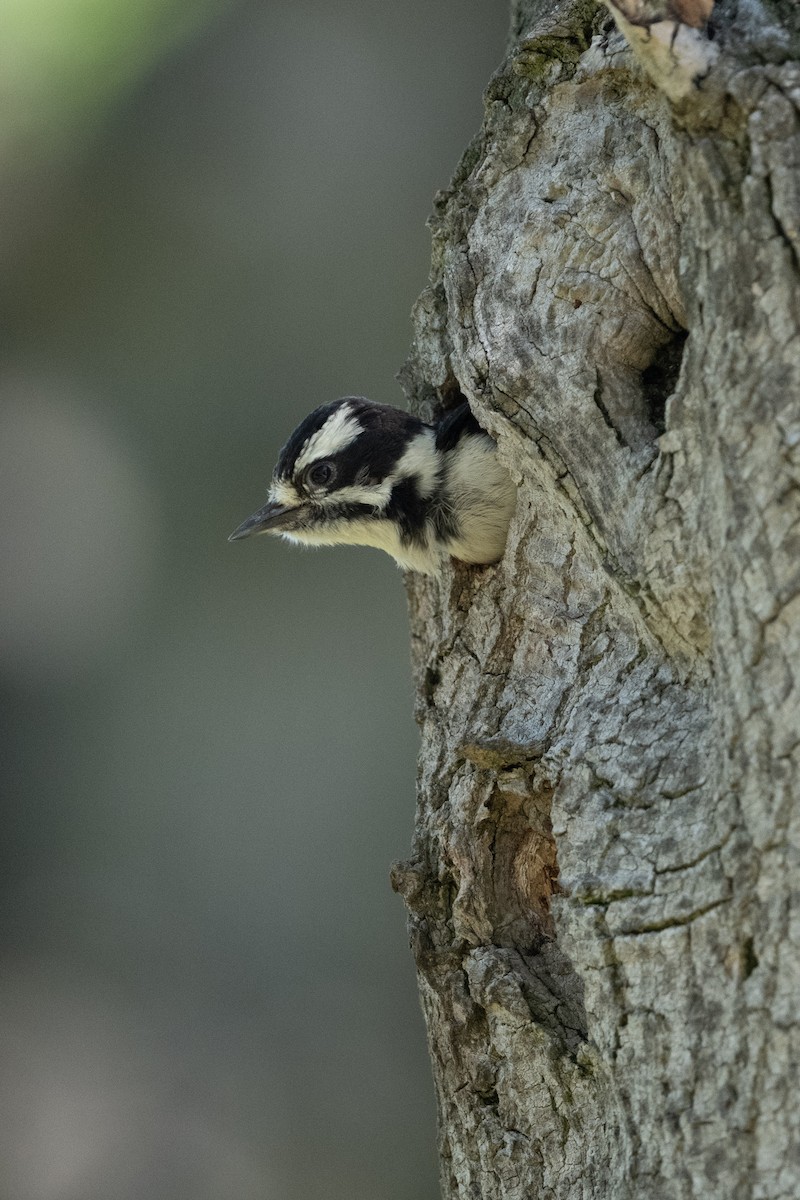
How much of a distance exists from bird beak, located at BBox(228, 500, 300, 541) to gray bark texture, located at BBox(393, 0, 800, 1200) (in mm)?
632

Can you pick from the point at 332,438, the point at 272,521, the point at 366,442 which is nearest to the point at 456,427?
the point at 366,442

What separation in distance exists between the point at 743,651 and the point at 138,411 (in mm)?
5920

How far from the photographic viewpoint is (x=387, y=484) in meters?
4.09

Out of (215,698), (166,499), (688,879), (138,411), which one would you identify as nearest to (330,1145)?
(215,698)

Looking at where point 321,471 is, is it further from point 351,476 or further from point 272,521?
point 272,521

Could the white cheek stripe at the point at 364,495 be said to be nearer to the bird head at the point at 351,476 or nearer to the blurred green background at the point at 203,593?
the bird head at the point at 351,476

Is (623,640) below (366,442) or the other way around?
below

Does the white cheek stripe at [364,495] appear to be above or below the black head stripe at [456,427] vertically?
below

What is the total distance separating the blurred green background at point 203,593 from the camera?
7.11 m

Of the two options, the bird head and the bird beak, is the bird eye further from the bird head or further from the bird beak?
the bird beak

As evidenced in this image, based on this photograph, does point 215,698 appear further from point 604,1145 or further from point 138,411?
point 604,1145

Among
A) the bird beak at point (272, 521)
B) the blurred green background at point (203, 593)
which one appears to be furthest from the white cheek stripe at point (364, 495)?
the blurred green background at point (203, 593)

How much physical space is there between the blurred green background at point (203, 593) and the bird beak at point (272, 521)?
3.14m

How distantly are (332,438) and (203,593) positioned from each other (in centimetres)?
380
